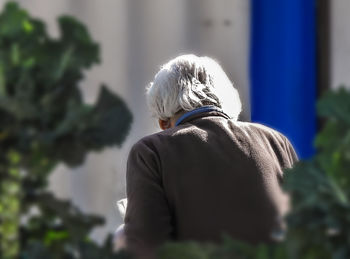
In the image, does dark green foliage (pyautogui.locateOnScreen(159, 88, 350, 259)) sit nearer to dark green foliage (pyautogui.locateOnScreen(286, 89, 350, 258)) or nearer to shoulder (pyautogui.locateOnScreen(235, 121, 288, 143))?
dark green foliage (pyautogui.locateOnScreen(286, 89, 350, 258))

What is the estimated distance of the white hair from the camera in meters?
2.19

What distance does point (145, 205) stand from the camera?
1.92m

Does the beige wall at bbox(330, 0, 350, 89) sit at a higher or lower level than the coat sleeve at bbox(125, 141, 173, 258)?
higher

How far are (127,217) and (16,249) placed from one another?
4.05ft

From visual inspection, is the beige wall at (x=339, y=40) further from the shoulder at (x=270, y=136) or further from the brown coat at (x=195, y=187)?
the brown coat at (x=195, y=187)

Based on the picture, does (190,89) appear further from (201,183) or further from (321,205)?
(321,205)

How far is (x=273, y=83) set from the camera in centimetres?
279

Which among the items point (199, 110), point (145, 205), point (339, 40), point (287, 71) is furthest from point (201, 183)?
point (339, 40)

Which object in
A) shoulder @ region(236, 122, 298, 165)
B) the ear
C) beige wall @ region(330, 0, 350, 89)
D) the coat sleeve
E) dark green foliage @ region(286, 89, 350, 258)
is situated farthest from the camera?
beige wall @ region(330, 0, 350, 89)

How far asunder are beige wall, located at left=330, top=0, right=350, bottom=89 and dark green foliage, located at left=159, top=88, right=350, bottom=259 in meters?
2.26

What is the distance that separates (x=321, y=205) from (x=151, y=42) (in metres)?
2.31

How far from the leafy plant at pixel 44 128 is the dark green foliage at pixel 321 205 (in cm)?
15

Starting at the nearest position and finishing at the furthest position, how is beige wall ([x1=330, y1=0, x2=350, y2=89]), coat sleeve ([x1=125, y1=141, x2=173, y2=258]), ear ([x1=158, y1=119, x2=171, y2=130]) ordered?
coat sleeve ([x1=125, y1=141, x2=173, y2=258]) < ear ([x1=158, y1=119, x2=171, y2=130]) < beige wall ([x1=330, y1=0, x2=350, y2=89])

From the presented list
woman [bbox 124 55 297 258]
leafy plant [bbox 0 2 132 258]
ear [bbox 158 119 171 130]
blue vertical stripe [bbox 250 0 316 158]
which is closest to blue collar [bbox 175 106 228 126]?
woman [bbox 124 55 297 258]
